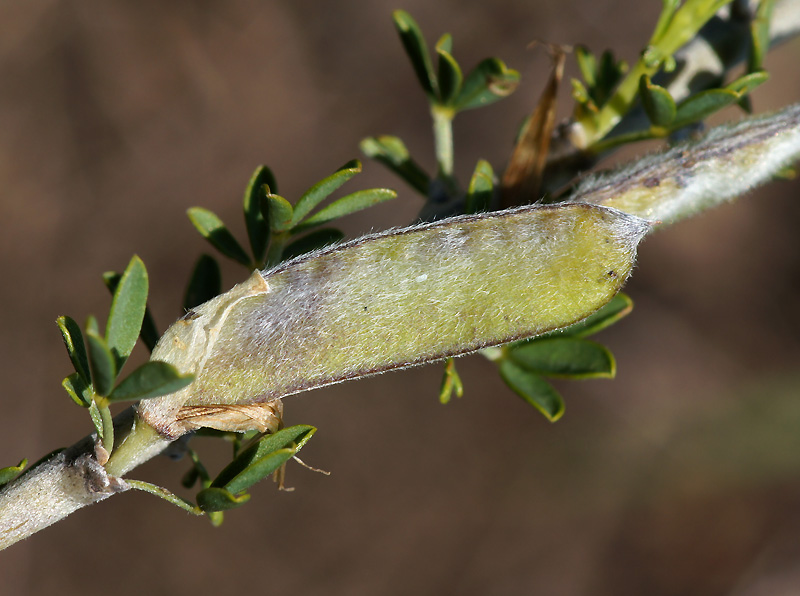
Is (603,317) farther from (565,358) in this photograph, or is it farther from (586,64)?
(586,64)

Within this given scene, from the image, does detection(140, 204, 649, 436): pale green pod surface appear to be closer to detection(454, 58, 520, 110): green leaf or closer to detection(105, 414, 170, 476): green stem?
detection(105, 414, 170, 476): green stem

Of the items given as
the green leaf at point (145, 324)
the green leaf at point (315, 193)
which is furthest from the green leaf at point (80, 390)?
the green leaf at point (315, 193)

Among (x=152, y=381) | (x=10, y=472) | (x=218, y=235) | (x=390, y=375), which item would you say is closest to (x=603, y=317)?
(x=218, y=235)

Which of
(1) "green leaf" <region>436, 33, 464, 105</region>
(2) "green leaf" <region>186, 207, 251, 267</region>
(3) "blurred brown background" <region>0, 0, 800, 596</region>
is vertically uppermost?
(1) "green leaf" <region>436, 33, 464, 105</region>

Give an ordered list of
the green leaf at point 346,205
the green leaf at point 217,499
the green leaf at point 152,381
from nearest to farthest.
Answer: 1. the green leaf at point 152,381
2. the green leaf at point 217,499
3. the green leaf at point 346,205

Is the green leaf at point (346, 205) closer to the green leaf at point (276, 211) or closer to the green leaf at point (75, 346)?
the green leaf at point (276, 211)

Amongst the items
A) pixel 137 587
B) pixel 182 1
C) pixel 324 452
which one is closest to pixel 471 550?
pixel 324 452

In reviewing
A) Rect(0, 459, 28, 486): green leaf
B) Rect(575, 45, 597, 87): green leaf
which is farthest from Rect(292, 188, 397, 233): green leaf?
Rect(575, 45, 597, 87): green leaf
